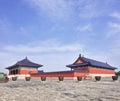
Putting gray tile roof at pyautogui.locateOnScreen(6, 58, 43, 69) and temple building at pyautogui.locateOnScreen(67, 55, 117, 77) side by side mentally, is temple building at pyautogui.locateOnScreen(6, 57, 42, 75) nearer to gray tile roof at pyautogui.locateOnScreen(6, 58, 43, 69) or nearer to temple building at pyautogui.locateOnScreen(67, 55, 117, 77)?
gray tile roof at pyautogui.locateOnScreen(6, 58, 43, 69)

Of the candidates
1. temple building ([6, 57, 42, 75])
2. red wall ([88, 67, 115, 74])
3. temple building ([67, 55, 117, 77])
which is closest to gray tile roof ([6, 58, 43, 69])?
temple building ([6, 57, 42, 75])

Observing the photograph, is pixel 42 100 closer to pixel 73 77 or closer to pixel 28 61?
pixel 73 77

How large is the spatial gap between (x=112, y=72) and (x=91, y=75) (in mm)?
14954

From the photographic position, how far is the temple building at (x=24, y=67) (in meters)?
44.1

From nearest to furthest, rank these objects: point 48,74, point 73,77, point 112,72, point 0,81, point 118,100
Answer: point 118,100
point 0,81
point 73,77
point 48,74
point 112,72

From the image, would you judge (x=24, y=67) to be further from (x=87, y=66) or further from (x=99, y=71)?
(x=99, y=71)

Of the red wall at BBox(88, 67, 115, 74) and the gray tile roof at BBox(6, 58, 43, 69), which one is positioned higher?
the gray tile roof at BBox(6, 58, 43, 69)

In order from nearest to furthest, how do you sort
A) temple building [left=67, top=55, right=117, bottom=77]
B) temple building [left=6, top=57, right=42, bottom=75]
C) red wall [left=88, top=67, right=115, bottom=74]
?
temple building [left=67, top=55, right=117, bottom=77] < red wall [left=88, top=67, right=115, bottom=74] < temple building [left=6, top=57, right=42, bottom=75]

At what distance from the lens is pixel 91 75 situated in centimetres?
3909

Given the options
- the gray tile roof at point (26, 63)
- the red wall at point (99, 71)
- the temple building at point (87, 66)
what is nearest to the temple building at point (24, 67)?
the gray tile roof at point (26, 63)

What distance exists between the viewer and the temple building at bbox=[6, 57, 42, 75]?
44.1 metres

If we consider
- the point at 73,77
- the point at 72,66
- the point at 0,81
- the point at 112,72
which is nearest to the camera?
the point at 0,81

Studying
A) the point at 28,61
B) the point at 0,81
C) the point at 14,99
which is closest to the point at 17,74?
the point at 28,61

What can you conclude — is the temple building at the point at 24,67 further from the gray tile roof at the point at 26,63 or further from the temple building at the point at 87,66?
the temple building at the point at 87,66
